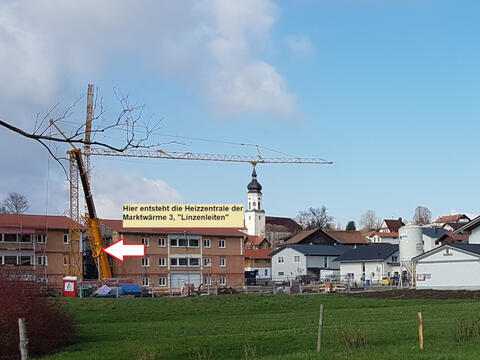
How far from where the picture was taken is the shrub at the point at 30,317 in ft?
55.5

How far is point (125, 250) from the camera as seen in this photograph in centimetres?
7869

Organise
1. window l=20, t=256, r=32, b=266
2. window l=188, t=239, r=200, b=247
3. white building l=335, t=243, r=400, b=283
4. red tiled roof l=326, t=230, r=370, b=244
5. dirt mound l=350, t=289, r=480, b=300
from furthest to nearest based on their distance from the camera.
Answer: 1. red tiled roof l=326, t=230, r=370, b=244
2. white building l=335, t=243, r=400, b=283
3. window l=188, t=239, r=200, b=247
4. window l=20, t=256, r=32, b=266
5. dirt mound l=350, t=289, r=480, b=300

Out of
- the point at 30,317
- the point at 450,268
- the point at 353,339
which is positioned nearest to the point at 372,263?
the point at 450,268

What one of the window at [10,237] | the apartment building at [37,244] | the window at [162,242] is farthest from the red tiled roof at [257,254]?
the window at [10,237]

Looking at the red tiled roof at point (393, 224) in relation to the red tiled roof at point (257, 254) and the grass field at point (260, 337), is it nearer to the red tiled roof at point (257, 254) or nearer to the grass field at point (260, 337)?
the red tiled roof at point (257, 254)

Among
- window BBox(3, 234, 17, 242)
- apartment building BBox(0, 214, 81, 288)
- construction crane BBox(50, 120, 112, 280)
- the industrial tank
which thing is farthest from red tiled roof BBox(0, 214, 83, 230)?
the industrial tank

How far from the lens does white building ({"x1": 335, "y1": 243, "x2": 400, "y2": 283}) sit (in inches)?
3501

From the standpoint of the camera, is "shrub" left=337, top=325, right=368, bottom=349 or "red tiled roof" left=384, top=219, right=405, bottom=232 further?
"red tiled roof" left=384, top=219, right=405, bottom=232

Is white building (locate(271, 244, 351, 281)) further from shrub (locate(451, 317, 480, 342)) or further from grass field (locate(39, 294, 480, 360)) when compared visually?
shrub (locate(451, 317, 480, 342))

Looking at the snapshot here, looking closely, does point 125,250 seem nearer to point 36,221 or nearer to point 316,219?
point 36,221

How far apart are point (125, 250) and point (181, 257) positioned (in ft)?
24.4

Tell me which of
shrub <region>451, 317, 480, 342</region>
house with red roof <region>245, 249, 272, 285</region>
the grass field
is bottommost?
house with red roof <region>245, 249, 272, 285</region>

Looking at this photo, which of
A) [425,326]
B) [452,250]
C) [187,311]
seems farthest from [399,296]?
[425,326]

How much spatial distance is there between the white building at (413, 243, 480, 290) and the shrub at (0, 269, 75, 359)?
41.9 metres
